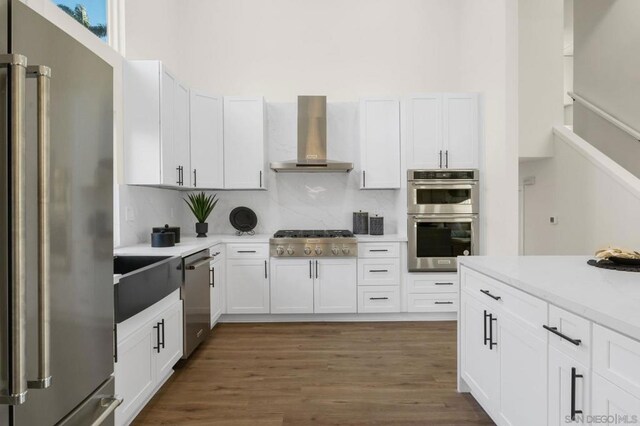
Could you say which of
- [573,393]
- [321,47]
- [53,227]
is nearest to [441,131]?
[321,47]

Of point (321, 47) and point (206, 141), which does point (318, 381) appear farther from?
point (321, 47)

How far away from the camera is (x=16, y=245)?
855 millimetres

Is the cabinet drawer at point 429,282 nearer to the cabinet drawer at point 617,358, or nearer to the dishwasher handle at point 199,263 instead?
the dishwasher handle at point 199,263

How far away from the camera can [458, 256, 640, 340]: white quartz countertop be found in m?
1.13

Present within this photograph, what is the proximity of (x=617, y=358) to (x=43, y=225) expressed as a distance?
5.52ft

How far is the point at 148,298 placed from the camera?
219cm

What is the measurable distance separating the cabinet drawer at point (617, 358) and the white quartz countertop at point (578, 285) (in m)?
0.04

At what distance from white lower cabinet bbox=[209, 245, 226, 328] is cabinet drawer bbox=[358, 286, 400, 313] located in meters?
1.48

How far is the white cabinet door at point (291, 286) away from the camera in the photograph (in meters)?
3.96

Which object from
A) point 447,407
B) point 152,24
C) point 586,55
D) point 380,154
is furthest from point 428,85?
point 447,407

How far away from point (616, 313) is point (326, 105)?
3755 millimetres

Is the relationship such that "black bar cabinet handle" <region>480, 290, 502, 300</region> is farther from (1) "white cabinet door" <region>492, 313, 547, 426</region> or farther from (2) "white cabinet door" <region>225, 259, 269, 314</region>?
(2) "white cabinet door" <region>225, 259, 269, 314</region>

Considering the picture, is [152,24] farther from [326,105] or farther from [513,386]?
[513,386]

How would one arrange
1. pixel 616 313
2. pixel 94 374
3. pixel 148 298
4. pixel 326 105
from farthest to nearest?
pixel 326 105 < pixel 148 298 < pixel 94 374 < pixel 616 313
